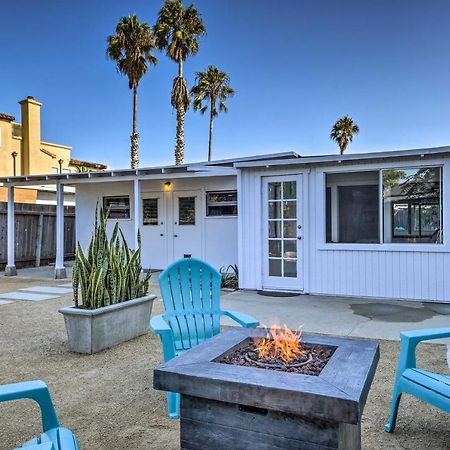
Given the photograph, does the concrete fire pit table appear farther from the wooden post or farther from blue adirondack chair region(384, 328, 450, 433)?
the wooden post

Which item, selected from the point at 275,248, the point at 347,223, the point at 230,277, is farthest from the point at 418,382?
the point at 230,277

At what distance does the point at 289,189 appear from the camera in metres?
7.44

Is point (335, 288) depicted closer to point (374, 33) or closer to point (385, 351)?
point (385, 351)

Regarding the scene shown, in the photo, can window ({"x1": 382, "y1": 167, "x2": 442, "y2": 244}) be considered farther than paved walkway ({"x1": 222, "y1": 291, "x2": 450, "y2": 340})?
Yes

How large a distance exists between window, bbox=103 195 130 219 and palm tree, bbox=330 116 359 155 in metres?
16.0

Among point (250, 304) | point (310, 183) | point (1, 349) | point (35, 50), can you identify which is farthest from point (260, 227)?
point (35, 50)

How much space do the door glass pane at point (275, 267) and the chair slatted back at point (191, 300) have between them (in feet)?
13.5

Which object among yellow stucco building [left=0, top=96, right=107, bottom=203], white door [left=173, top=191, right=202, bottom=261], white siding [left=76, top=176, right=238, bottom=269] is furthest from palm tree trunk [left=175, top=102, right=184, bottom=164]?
white door [left=173, top=191, right=202, bottom=261]

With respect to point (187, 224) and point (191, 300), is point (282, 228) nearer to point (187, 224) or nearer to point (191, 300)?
point (187, 224)

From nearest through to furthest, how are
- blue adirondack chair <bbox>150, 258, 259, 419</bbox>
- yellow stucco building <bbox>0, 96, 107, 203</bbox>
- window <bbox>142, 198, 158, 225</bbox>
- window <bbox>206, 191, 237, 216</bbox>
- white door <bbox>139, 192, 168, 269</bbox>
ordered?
1. blue adirondack chair <bbox>150, 258, 259, 419</bbox>
2. window <bbox>206, 191, 237, 216</bbox>
3. white door <bbox>139, 192, 168, 269</bbox>
4. window <bbox>142, 198, 158, 225</bbox>
5. yellow stucco building <bbox>0, 96, 107, 203</bbox>

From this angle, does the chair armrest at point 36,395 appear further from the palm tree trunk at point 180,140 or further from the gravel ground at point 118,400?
the palm tree trunk at point 180,140

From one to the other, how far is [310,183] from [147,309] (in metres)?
3.75

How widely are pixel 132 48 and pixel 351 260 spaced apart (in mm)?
12998

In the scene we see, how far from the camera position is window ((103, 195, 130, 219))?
11.2m
